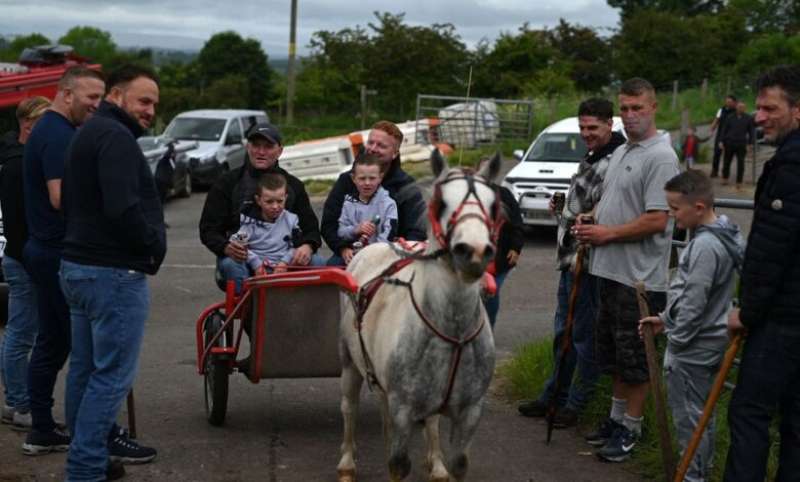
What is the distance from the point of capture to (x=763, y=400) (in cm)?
513

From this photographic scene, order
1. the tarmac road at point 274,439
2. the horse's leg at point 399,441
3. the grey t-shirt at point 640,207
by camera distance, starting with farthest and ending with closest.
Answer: the tarmac road at point 274,439 → the grey t-shirt at point 640,207 → the horse's leg at point 399,441

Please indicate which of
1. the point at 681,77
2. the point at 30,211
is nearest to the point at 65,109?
the point at 30,211

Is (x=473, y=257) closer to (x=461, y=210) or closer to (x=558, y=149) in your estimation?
(x=461, y=210)

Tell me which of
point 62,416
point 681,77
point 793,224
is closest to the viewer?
point 793,224

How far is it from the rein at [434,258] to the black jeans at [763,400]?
1.31 meters

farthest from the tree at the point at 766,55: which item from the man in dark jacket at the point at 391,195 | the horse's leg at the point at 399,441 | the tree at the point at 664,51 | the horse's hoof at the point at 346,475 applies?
the horse's leg at the point at 399,441

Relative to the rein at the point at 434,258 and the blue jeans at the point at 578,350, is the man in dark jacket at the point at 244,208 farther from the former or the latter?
the blue jeans at the point at 578,350

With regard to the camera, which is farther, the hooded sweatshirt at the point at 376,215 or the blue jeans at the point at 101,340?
the hooded sweatshirt at the point at 376,215

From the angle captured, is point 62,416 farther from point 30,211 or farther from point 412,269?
point 412,269

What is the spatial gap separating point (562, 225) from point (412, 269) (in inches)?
82.3

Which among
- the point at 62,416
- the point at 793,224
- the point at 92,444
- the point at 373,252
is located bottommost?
the point at 62,416

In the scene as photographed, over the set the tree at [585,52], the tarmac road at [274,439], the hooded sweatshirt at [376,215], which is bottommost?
the tarmac road at [274,439]

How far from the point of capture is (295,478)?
21.7 feet

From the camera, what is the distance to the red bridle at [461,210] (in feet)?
15.7
